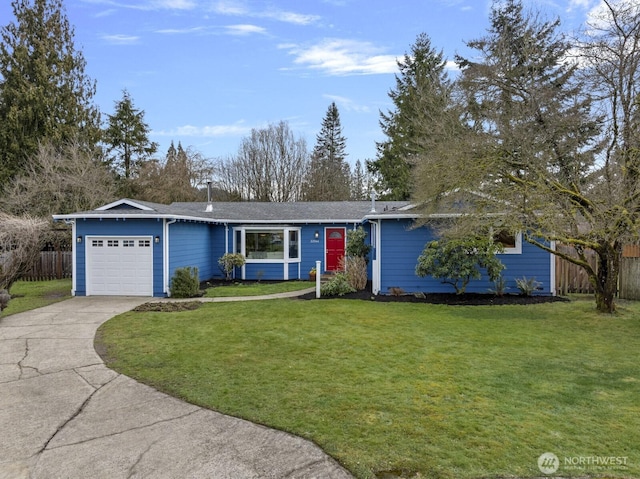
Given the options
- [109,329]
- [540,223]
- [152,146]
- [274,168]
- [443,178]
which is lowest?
[109,329]

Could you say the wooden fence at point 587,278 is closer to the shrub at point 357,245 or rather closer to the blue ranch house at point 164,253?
the blue ranch house at point 164,253

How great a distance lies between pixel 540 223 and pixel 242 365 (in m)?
6.18

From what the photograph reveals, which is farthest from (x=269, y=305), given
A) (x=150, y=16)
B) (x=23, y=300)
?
(x=150, y=16)

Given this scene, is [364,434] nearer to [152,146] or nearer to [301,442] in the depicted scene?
[301,442]

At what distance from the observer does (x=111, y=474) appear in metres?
2.90

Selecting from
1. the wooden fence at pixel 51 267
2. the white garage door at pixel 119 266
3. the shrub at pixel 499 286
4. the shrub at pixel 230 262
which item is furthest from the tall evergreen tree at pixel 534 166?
the wooden fence at pixel 51 267

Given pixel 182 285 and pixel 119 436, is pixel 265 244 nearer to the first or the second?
pixel 182 285

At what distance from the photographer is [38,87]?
22359mm

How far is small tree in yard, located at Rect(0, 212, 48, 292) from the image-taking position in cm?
1137

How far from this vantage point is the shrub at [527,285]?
437 inches

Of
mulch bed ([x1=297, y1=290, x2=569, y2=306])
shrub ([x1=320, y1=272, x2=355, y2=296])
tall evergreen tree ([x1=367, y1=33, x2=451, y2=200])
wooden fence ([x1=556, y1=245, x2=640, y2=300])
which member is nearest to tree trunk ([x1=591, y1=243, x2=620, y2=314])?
mulch bed ([x1=297, y1=290, x2=569, y2=306])

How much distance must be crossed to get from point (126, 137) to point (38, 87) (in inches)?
281

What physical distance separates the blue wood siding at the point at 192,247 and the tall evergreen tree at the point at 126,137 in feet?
56.4

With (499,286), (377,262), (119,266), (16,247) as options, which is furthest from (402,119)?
(16,247)
